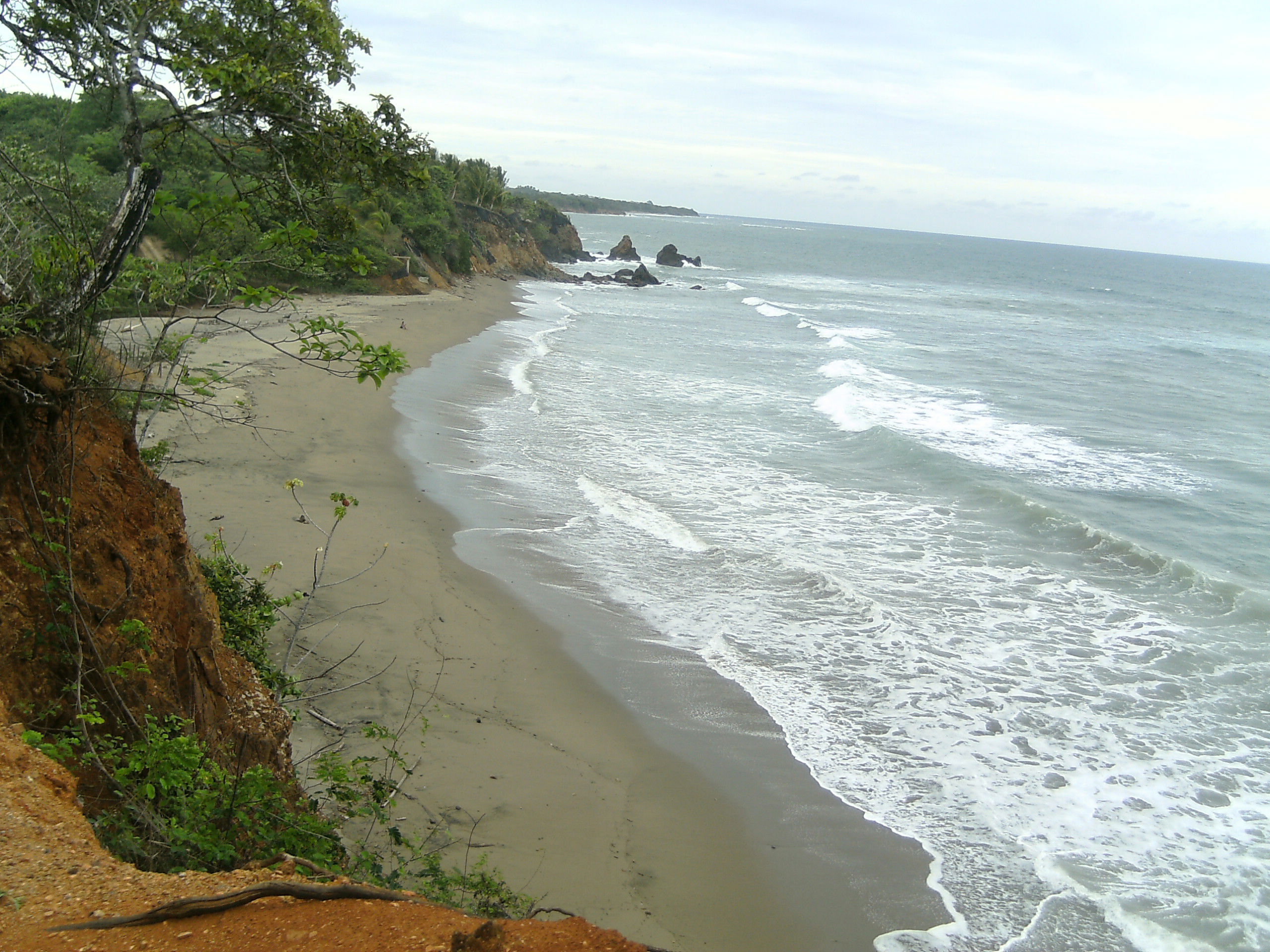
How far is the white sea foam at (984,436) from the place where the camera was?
19609 millimetres

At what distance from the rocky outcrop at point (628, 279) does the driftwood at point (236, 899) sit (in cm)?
6005

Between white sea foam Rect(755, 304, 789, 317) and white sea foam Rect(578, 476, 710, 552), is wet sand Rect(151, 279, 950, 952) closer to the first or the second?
white sea foam Rect(578, 476, 710, 552)

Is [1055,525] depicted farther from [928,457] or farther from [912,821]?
[912,821]

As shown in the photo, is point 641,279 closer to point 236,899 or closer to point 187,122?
point 187,122

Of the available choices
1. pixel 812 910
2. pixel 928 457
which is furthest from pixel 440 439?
pixel 812 910

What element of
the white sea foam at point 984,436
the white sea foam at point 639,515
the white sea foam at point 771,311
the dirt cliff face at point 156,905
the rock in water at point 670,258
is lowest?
the white sea foam at point 639,515

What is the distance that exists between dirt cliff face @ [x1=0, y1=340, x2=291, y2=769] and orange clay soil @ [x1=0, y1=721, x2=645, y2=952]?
69 centimetres

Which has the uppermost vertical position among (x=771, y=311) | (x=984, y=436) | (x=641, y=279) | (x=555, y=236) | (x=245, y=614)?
(x=555, y=236)

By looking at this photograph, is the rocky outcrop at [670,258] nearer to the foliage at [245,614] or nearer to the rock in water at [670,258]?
the rock in water at [670,258]

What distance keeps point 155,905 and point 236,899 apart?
0.32m

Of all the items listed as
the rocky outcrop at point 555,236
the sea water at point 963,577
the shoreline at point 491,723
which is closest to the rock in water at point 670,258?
the rocky outcrop at point 555,236

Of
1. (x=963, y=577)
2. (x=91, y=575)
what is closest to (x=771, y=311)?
(x=963, y=577)

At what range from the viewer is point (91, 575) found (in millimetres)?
5004

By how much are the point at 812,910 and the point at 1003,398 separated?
24.7 metres
